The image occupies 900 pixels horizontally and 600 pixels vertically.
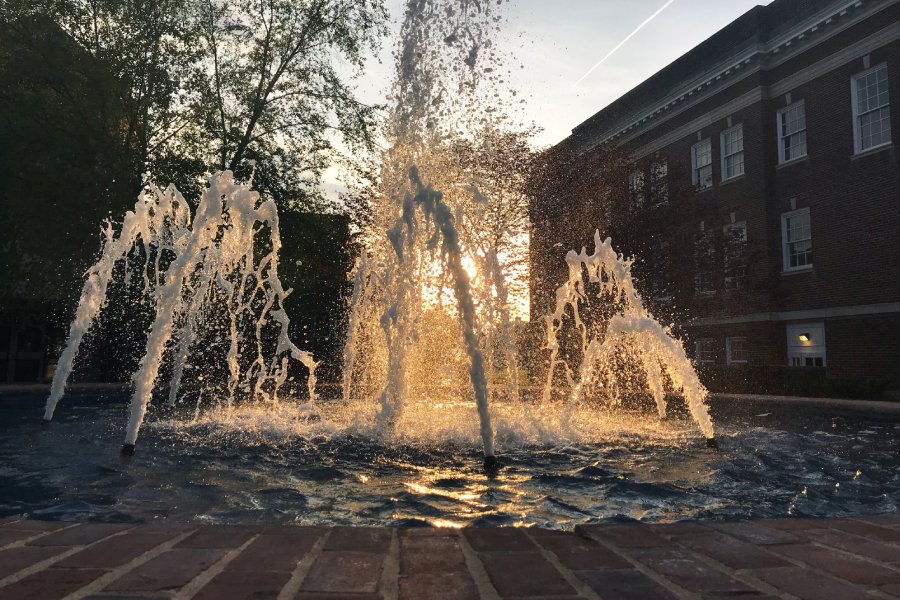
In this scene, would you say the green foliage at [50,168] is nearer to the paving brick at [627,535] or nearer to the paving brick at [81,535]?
the paving brick at [81,535]

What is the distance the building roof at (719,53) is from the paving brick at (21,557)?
22353 mm

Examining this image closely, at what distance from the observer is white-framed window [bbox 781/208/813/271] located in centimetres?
1967

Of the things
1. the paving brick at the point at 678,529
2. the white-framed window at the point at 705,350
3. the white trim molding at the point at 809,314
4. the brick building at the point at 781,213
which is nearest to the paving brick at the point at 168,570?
the paving brick at the point at 678,529

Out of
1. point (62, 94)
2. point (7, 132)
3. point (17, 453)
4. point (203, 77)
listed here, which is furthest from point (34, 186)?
point (17, 453)

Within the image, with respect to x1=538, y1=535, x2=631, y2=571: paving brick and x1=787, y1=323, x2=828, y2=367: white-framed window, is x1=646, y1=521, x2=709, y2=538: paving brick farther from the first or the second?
x1=787, y1=323, x2=828, y2=367: white-framed window

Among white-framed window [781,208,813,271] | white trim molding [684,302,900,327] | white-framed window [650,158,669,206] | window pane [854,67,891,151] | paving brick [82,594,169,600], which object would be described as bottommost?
paving brick [82,594,169,600]

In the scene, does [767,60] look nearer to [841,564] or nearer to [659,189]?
[659,189]

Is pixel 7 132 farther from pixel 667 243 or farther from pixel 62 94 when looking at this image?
pixel 667 243

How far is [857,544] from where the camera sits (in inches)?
114

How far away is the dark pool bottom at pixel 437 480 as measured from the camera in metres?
3.92

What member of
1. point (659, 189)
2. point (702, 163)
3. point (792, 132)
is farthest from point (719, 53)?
point (659, 189)

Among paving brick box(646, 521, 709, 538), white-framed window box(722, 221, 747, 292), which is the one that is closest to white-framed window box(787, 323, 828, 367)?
white-framed window box(722, 221, 747, 292)

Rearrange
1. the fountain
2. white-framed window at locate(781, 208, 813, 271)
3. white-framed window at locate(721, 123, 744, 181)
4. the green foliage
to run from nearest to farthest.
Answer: the fountain
the green foliage
white-framed window at locate(781, 208, 813, 271)
white-framed window at locate(721, 123, 744, 181)

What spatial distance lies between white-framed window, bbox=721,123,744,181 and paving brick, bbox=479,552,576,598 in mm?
22369
